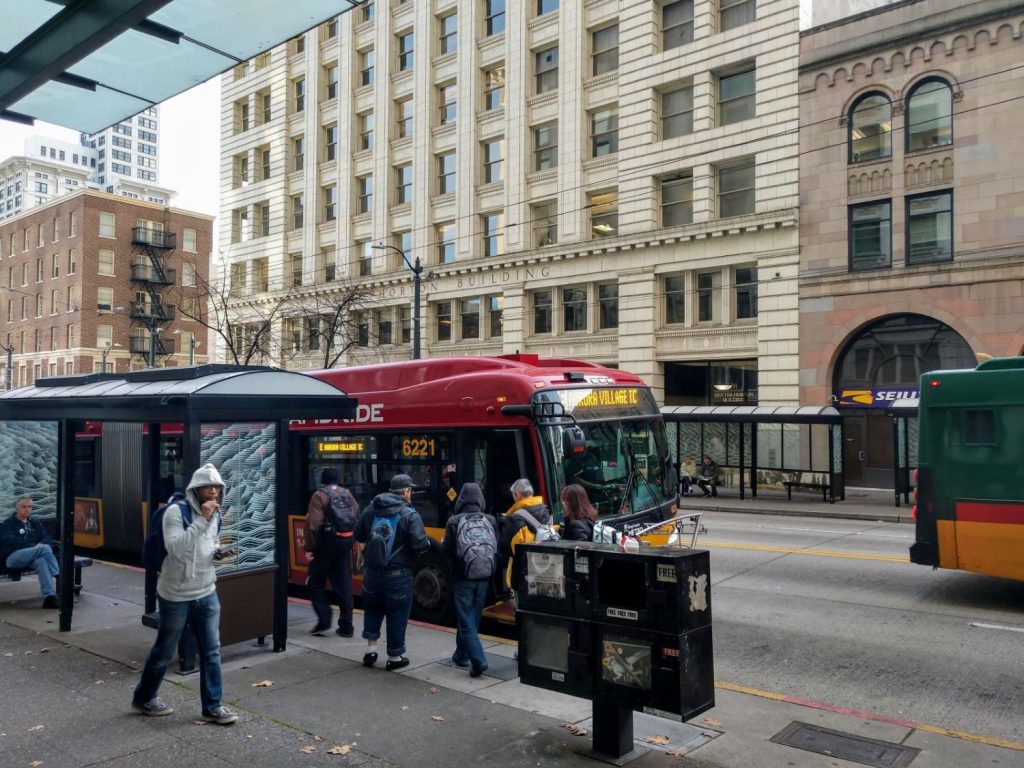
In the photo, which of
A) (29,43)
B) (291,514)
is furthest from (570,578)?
(291,514)

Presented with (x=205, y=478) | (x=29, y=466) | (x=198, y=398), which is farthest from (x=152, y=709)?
(x=29, y=466)

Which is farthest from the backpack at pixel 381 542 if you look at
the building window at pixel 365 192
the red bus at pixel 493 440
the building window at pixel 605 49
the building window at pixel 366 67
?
the building window at pixel 366 67

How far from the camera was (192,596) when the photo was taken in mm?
6418

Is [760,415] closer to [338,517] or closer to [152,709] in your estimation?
[338,517]

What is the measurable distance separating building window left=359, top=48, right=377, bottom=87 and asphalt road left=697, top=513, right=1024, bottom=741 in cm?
3461

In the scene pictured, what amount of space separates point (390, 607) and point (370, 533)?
696 mm

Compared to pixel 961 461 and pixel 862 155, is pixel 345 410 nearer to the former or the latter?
pixel 961 461

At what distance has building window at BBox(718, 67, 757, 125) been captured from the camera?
99.1ft

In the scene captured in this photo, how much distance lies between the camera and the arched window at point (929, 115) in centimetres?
2612

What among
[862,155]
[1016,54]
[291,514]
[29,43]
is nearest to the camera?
[29,43]

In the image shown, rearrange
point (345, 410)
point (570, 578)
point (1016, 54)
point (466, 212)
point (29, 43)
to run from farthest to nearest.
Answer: point (466, 212)
point (1016, 54)
point (345, 410)
point (570, 578)
point (29, 43)

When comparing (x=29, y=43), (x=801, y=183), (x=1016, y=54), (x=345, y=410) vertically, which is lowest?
(x=345, y=410)

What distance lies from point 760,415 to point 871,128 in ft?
33.6

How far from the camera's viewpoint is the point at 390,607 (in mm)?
7641
